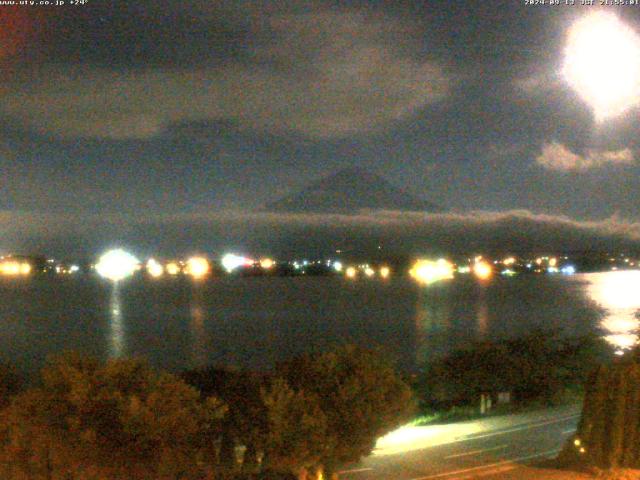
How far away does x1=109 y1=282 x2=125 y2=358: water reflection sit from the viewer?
44550 millimetres

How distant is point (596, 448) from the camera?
31.7 ft

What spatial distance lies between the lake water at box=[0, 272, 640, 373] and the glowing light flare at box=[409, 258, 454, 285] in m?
6.07

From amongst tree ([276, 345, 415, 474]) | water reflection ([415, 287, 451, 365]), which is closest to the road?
tree ([276, 345, 415, 474])

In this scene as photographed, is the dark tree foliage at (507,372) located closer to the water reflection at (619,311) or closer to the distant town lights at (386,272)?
the water reflection at (619,311)

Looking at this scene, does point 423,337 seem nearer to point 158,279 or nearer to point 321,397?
point 321,397

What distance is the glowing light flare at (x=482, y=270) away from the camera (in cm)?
11096

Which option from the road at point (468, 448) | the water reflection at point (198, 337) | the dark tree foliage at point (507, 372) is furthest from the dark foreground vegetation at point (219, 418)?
the water reflection at point (198, 337)

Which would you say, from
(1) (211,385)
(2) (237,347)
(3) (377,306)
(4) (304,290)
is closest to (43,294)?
(4) (304,290)

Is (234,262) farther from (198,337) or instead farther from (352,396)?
(352,396)

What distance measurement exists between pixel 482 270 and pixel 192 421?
10886cm

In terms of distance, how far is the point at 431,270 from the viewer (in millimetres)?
106312

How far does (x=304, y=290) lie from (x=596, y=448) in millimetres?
78802

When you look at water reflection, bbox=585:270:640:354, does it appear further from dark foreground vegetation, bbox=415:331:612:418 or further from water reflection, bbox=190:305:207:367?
water reflection, bbox=190:305:207:367

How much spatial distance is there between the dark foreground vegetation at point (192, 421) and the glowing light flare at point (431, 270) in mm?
96621
